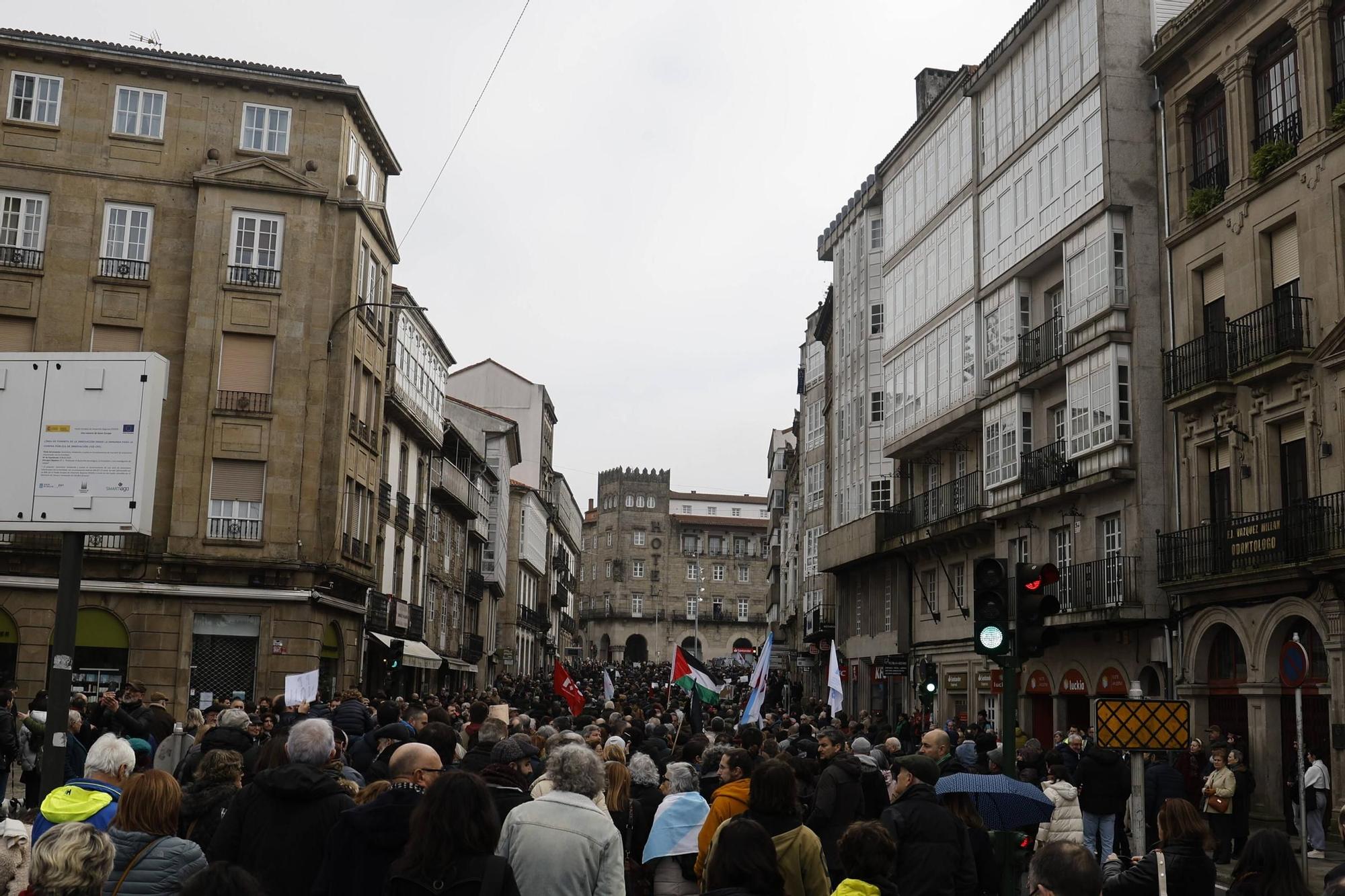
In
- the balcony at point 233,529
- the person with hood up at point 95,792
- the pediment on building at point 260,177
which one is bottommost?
the person with hood up at point 95,792

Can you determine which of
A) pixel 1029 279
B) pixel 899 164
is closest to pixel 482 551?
pixel 899 164

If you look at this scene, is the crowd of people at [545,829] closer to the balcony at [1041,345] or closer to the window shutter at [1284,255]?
the window shutter at [1284,255]

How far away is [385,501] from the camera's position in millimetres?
45594

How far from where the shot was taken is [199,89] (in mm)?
37531

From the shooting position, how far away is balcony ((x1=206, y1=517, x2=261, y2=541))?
35719 mm

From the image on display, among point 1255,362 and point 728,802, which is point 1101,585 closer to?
point 1255,362

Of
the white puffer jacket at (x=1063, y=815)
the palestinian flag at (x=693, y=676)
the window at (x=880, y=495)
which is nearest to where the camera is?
the white puffer jacket at (x=1063, y=815)

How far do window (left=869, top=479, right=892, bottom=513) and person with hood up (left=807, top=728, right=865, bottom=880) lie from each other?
1469 inches

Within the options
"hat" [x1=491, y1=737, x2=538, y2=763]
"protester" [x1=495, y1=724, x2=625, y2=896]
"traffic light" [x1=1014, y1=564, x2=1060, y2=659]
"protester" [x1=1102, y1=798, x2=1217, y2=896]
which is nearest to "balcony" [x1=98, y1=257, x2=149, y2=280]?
"traffic light" [x1=1014, y1=564, x2=1060, y2=659]

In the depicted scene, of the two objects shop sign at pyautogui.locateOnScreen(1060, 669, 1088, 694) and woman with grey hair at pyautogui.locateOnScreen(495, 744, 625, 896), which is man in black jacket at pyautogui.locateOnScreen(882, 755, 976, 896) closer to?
woman with grey hair at pyautogui.locateOnScreen(495, 744, 625, 896)

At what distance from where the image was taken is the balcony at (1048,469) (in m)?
32.8

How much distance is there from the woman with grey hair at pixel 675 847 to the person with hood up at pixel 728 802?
72 millimetres

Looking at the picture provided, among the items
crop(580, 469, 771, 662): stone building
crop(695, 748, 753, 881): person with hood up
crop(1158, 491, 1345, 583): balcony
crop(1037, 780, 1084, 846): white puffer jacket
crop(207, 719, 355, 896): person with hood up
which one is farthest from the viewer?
crop(580, 469, 771, 662): stone building

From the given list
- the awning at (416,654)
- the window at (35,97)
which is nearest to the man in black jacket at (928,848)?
the window at (35,97)
